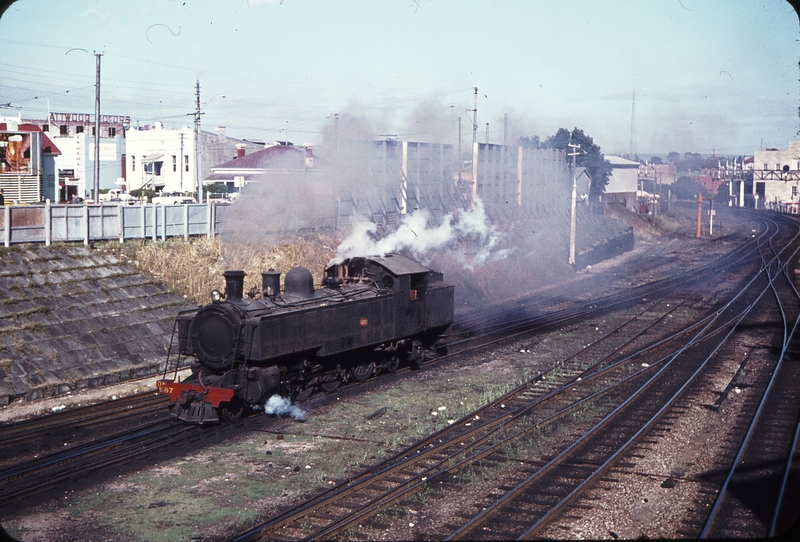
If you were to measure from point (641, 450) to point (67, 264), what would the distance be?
51.8 feet

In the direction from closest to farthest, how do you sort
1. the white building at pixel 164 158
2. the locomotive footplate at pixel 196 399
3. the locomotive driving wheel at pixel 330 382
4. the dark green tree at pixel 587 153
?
the locomotive footplate at pixel 196 399
the locomotive driving wheel at pixel 330 382
the white building at pixel 164 158
the dark green tree at pixel 587 153

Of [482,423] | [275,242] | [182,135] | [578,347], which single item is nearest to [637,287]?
[578,347]

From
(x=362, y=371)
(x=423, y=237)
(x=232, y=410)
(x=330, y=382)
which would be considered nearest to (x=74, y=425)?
(x=232, y=410)

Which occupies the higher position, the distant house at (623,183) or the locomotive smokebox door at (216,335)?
the distant house at (623,183)

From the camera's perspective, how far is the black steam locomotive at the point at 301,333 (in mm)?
14094

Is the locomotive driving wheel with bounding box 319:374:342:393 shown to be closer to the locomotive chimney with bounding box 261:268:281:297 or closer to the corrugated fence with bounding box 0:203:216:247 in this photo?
the locomotive chimney with bounding box 261:268:281:297

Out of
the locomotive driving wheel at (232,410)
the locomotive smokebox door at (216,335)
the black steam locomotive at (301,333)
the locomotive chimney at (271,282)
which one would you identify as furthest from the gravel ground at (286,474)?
the locomotive chimney at (271,282)

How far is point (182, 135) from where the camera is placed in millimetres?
56125

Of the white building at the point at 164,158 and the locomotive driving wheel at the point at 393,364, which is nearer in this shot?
the locomotive driving wheel at the point at 393,364

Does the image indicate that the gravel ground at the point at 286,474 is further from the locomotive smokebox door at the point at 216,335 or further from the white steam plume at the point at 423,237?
the white steam plume at the point at 423,237

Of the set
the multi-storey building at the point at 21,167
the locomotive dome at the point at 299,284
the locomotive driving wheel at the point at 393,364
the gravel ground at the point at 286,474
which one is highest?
the multi-storey building at the point at 21,167

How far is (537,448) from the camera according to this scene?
12.9 m

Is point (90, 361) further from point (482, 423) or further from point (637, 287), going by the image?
point (637, 287)

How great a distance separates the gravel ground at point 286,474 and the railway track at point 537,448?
0.46 meters
